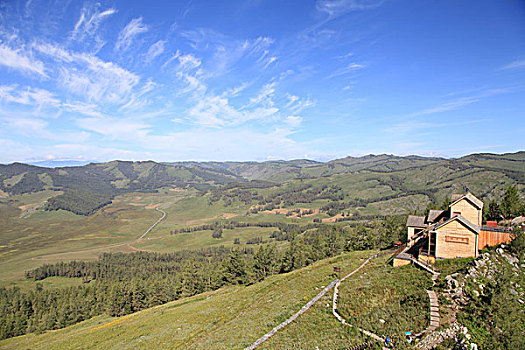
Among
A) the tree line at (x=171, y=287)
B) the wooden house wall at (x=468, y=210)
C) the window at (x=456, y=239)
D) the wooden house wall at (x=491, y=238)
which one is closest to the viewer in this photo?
the window at (x=456, y=239)

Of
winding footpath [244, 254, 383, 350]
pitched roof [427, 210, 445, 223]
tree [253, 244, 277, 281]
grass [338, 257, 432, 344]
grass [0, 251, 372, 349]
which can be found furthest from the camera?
tree [253, 244, 277, 281]

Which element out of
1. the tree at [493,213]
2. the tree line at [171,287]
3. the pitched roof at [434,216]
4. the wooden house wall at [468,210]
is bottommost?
the tree line at [171,287]

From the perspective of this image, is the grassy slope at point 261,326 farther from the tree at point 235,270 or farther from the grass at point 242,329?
the tree at point 235,270

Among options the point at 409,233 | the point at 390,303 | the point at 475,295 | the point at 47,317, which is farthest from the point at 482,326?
the point at 47,317

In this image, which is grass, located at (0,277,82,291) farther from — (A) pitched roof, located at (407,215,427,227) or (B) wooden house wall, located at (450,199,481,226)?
(B) wooden house wall, located at (450,199,481,226)

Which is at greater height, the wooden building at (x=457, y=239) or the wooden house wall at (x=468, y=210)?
the wooden house wall at (x=468, y=210)

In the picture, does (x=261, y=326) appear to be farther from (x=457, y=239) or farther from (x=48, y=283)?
(x=48, y=283)

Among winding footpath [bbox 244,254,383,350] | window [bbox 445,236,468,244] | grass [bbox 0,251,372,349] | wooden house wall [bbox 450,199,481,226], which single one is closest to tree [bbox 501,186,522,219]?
wooden house wall [bbox 450,199,481,226]

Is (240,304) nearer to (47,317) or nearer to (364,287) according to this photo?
(364,287)

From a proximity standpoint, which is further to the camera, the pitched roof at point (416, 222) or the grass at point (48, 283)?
the grass at point (48, 283)

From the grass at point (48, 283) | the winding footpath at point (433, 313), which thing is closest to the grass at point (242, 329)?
the winding footpath at point (433, 313)

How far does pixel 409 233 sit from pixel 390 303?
87.1 feet

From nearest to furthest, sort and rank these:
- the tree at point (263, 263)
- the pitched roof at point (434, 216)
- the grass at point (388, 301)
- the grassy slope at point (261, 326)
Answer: the grass at point (388, 301) → the grassy slope at point (261, 326) → the pitched roof at point (434, 216) → the tree at point (263, 263)

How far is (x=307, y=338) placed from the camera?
22.1m
